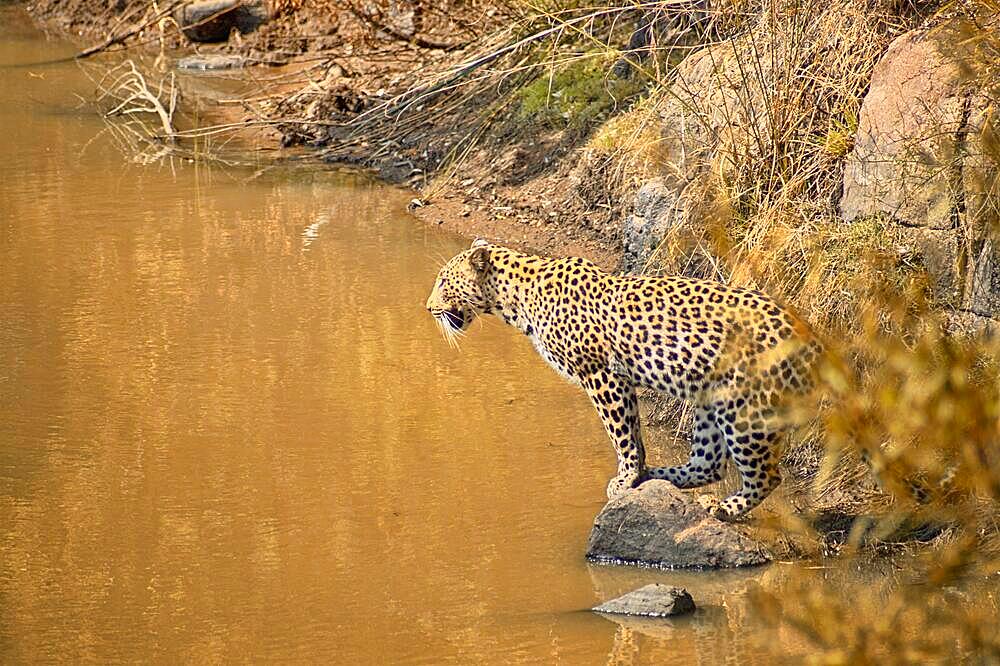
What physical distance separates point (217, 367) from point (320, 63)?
7761mm

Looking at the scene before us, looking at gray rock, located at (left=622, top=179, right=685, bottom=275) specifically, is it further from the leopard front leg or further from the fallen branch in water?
the fallen branch in water

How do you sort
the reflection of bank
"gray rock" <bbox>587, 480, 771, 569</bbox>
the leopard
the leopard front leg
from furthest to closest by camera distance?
the leopard front leg < the leopard < "gray rock" <bbox>587, 480, 771, 569</bbox> < the reflection of bank

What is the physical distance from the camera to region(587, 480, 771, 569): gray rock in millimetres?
6195

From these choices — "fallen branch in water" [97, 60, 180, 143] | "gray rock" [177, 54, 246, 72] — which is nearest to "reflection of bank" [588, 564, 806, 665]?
"fallen branch in water" [97, 60, 180, 143]

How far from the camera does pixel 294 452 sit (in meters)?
7.51

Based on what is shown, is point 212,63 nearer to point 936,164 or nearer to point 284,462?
point 284,462

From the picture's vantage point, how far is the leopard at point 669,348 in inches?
253

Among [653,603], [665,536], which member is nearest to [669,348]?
[665,536]

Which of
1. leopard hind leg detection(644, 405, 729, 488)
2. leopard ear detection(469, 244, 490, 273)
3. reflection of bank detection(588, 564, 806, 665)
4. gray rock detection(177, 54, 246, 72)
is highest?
gray rock detection(177, 54, 246, 72)

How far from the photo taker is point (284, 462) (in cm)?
739

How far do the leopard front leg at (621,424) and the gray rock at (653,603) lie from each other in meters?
1.00

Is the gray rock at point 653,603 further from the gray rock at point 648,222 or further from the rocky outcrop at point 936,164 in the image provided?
the gray rock at point 648,222

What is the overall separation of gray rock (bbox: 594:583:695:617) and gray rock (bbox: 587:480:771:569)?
343mm

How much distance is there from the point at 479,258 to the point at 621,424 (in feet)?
3.42
